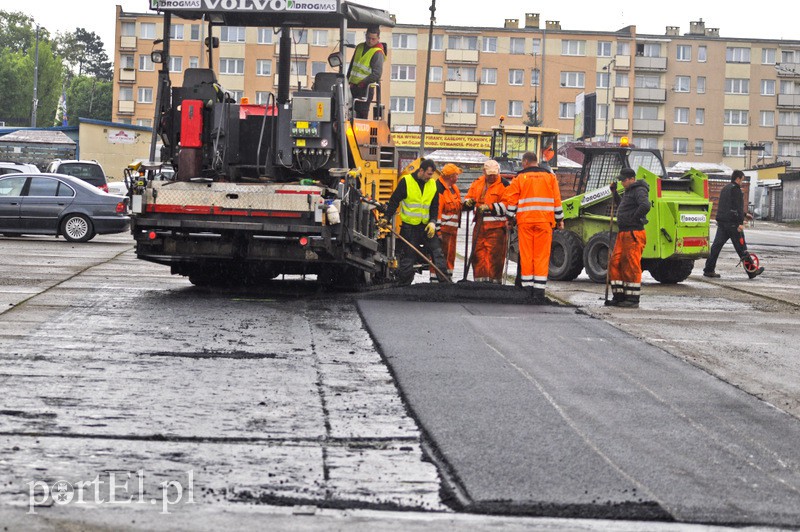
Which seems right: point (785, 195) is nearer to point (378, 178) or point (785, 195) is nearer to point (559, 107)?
point (559, 107)

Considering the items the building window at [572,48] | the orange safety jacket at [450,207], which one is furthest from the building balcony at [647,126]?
the orange safety jacket at [450,207]

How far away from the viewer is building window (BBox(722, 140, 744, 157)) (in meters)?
98.2

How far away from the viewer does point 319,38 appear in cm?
1448

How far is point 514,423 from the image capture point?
24.0 ft

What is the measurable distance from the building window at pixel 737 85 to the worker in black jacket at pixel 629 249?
85644 millimetres

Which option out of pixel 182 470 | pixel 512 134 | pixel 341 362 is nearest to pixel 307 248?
pixel 341 362

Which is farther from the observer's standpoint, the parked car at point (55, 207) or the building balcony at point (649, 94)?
the building balcony at point (649, 94)

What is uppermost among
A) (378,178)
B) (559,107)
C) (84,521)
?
(559,107)

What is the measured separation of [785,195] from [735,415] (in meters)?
63.2

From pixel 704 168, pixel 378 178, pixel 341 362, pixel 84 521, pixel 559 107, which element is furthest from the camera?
pixel 559 107

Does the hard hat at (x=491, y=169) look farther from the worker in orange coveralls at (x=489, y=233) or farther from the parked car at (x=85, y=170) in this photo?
the parked car at (x=85, y=170)

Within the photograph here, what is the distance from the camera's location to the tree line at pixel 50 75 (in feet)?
402

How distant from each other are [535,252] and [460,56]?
7918cm

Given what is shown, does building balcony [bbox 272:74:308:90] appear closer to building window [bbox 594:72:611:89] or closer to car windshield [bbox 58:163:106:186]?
car windshield [bbox 58:163:106:186]
